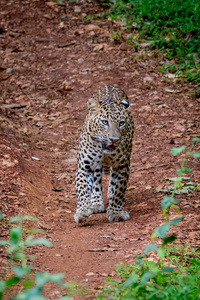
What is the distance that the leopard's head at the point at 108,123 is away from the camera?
21.6 ft

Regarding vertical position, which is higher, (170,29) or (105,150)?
(105,150)

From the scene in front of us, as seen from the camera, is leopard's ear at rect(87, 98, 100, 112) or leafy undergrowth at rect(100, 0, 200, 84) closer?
leopard's ear at rect(87, 98, 100, 112)

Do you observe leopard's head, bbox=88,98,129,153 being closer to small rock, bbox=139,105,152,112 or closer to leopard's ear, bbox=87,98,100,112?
leopard's ear, bbox=87,98,100,112

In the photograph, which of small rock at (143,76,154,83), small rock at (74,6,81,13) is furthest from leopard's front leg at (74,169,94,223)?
small rock at (74,6,81,13)

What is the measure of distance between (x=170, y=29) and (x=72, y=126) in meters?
4.48

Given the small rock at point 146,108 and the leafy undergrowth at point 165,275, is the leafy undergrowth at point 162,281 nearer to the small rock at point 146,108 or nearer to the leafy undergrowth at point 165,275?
the leafy undergrowth at point 165,275

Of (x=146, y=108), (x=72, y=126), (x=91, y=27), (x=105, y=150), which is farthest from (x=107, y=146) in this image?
(x=91, y=27)

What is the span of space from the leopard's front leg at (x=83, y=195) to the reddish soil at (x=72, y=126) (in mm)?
173

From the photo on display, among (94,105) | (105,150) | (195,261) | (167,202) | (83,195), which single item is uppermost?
(167,202)

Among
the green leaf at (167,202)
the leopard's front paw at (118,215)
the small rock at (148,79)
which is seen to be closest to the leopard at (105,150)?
the leopard's front paw at (118,215)

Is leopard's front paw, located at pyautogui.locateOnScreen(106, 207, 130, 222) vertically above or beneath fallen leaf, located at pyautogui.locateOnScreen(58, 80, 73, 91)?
above

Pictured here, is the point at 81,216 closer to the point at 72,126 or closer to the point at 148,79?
the point at 72,126

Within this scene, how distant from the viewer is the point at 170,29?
44.7ft

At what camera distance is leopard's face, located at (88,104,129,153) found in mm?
6570
